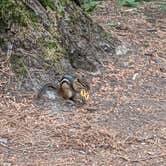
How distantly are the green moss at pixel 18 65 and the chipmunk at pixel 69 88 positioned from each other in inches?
10.9

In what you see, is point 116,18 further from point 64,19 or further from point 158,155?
point 158,155

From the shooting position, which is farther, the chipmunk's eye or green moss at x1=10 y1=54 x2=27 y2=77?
green moss at x1=10 y1=54 x2=27 y2=77

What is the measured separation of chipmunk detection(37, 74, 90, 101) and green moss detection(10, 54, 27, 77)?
28 cm

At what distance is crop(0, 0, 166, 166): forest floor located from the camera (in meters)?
4.46

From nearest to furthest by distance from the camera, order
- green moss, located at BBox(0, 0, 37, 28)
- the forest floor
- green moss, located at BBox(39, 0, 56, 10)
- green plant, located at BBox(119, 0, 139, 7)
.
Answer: the forest floor, green moss, located at BBox(0, 0, 37, 28), green moss, located at BBox(39, 0, 56, 10), green plant, located at BBox(119, 0, 139, 7)

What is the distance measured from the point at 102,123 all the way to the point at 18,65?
1094 mm

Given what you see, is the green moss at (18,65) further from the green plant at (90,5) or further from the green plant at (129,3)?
the green plant at (129,3)

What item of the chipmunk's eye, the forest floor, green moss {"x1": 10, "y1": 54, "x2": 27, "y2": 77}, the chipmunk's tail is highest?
green moss {"x1": 10, "y1": 54, "x2": 27, "y2": 77}

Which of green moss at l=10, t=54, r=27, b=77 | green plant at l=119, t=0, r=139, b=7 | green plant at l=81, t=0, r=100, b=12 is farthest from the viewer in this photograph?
green plant at l=119, t=0, r=139, b=7

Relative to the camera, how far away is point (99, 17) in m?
8.84

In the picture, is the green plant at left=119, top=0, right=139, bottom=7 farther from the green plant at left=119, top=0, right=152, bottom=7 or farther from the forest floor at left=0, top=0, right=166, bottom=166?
the forest floor at left=0, top=0, right=166, bottom=166

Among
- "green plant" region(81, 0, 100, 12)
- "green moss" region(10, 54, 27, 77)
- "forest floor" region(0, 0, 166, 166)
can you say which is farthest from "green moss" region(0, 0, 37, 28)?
"green plant" region(81, 0, 100, 12)

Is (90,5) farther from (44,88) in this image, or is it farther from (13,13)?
(44,88)

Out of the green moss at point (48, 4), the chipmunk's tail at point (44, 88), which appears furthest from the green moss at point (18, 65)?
the green moss at point (48, 4)
